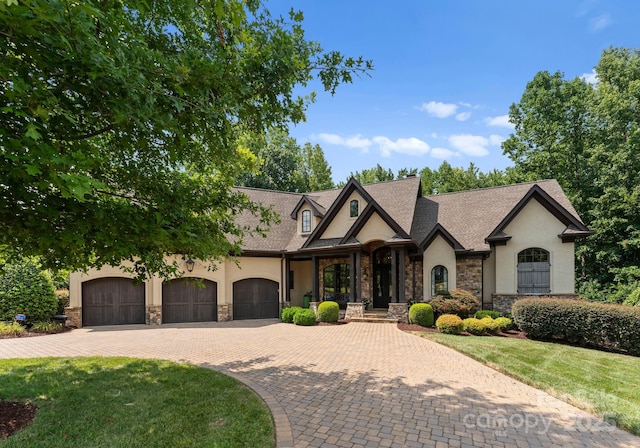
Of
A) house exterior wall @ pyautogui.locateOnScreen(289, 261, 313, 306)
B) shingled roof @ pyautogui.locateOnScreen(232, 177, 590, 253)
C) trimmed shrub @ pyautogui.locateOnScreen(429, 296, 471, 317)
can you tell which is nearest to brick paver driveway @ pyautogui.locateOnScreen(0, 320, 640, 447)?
trimmed shrub @ pyautogui.locateOnScreen(429, 296, 471, 317)

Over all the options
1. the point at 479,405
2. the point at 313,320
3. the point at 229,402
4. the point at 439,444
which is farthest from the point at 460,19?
the point at 313,320

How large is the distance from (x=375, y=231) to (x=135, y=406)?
12.9m

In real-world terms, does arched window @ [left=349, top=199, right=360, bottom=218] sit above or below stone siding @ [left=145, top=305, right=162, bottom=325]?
above

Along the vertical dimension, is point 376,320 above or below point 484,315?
below

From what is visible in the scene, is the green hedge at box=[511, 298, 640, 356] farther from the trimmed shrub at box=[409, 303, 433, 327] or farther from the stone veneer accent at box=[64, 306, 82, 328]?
the stone veneer accent at box=[64, 306, 82, 328]

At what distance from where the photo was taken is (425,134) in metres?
17.2

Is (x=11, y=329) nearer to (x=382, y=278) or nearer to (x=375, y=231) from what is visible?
(x=375, y=231)

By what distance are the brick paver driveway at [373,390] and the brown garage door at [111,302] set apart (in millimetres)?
3445

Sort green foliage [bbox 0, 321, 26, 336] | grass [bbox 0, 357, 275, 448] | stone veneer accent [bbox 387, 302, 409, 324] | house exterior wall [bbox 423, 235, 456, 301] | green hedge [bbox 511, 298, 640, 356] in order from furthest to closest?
house exterior wall [bbox 423, 235, 456, 301] < stone veneer accent [bbox 387, 302, 409, 324] < green foliage [bbox 0, 321, 26, 336] < green hedge [bbox 511, 298, 640, 356] < grass [bbox 0, 357, 275, 448]

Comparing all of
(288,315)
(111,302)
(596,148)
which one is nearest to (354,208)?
(288,315)

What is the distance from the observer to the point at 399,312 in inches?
608

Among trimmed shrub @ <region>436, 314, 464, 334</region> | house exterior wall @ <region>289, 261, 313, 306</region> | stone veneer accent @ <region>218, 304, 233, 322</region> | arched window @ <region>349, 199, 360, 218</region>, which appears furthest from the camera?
house exterior wall @ <region>289, 261, 313, 306</region>

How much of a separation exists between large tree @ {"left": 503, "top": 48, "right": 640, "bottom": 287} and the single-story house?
A: 8304 millimetres

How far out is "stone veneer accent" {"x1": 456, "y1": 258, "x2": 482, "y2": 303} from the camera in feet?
52.8
